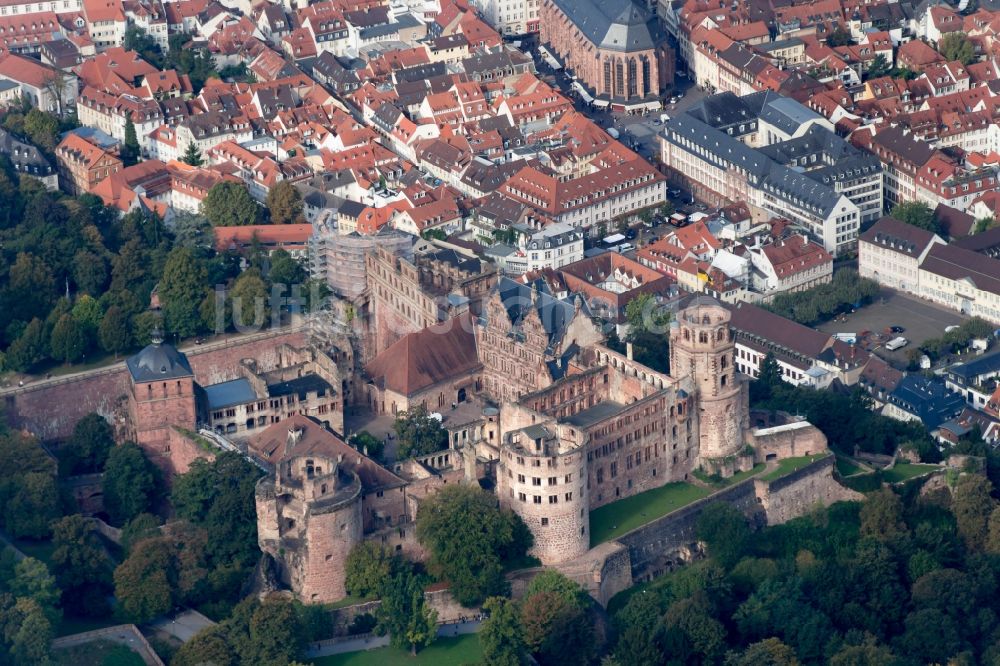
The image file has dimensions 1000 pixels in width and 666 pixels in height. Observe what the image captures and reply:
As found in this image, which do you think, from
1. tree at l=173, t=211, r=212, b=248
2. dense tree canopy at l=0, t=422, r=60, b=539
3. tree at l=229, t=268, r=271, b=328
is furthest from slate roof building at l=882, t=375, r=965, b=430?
dense tree canopy at l=0, t=422, r=60, b=539

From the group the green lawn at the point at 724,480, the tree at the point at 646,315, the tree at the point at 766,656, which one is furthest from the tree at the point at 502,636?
the tree at the point at 646,315

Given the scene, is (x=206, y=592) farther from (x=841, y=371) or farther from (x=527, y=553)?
(x=841, y=371)

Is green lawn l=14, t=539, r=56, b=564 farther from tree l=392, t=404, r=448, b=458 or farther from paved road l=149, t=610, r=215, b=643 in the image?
tree l=392, t=404, r=448, b=458

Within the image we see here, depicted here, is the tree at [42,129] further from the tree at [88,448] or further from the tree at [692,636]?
the tree at [692,636]

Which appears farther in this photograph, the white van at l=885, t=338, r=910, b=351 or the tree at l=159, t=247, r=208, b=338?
the white van at l=885, t=338, r=910, b=351

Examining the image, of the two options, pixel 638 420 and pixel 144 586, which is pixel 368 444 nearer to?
pixel 638 420

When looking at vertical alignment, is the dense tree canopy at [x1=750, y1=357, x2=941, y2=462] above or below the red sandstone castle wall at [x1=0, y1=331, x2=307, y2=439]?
below

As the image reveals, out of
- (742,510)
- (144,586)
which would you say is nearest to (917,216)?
(742,510)
